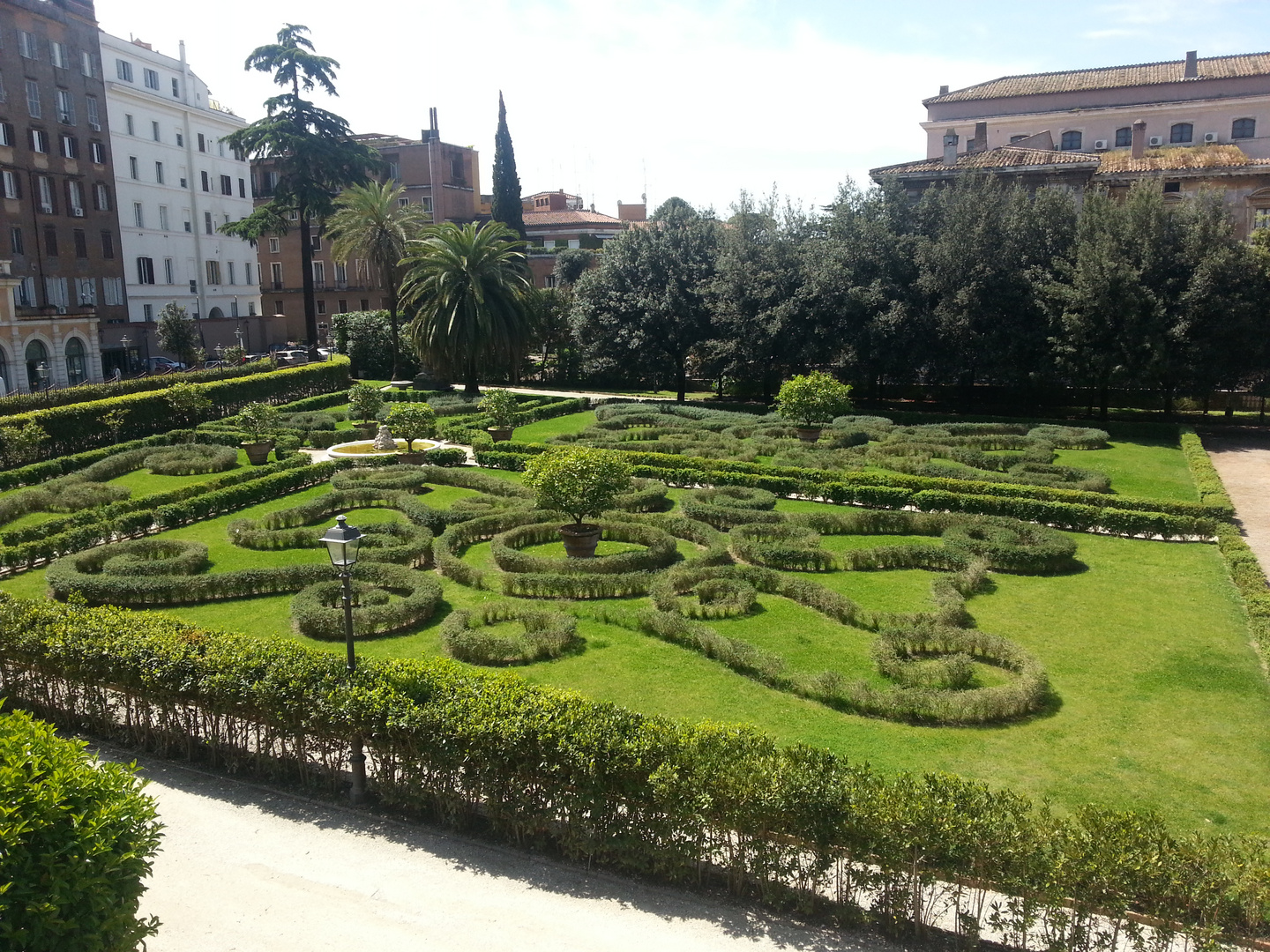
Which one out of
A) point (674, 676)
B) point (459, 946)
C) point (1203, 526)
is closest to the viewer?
point (459, 946)

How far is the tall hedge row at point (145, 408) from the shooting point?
3008 cm

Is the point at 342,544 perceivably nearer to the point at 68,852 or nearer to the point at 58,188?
the point at 68,852

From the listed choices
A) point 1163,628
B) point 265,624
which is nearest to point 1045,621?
point 1163,628

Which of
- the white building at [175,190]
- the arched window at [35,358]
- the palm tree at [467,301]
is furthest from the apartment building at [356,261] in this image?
the palm tree at [467,301]

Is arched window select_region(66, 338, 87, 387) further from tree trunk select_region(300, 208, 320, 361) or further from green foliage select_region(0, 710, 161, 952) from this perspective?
green foliage select_region(0, 710, 161, 952)

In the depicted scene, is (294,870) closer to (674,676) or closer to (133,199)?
(674,676)

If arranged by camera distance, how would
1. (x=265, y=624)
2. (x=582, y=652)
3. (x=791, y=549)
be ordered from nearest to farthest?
(x=582, y=652) < (x=265, y=624) < (x=791, y=549)

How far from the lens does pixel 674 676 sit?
45.2ft

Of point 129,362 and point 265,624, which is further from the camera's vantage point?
point 129,362

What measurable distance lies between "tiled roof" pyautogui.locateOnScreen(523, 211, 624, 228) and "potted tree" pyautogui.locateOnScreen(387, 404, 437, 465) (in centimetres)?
4289

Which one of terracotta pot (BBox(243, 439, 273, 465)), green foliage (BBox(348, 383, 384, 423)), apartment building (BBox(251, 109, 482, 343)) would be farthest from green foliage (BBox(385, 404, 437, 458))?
apartment building (BBox(251, 109, 482, 343))

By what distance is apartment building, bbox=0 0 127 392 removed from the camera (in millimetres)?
47000

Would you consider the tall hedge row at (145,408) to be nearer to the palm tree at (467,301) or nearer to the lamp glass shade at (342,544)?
the palm tree at (467,301)

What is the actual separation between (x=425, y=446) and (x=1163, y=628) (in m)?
21.6
